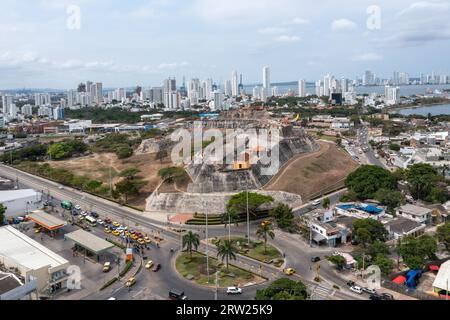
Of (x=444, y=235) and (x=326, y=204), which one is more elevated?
(x=444, y=235)

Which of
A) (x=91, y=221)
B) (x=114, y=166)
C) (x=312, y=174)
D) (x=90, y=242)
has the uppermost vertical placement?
(x=312, y=174)

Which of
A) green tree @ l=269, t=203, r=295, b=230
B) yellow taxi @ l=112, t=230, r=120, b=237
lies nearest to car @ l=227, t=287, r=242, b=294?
green tree @ l=269, t=203, r=295, b=230

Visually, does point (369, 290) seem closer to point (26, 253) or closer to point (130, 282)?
point (130, 282)

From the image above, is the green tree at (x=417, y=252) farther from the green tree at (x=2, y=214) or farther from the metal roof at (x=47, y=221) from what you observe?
the green tree at (x=2, y=214)

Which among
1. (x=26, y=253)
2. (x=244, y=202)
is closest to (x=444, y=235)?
(x=244, y=202)

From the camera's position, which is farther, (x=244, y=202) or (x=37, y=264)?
(x=244, y=202)

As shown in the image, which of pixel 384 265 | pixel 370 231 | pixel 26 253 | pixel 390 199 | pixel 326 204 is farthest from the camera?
pixel 326 204

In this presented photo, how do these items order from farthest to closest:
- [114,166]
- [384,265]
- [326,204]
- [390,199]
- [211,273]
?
[114,166]
[326,204]
[390,199]
[211,273]
[384,265]
